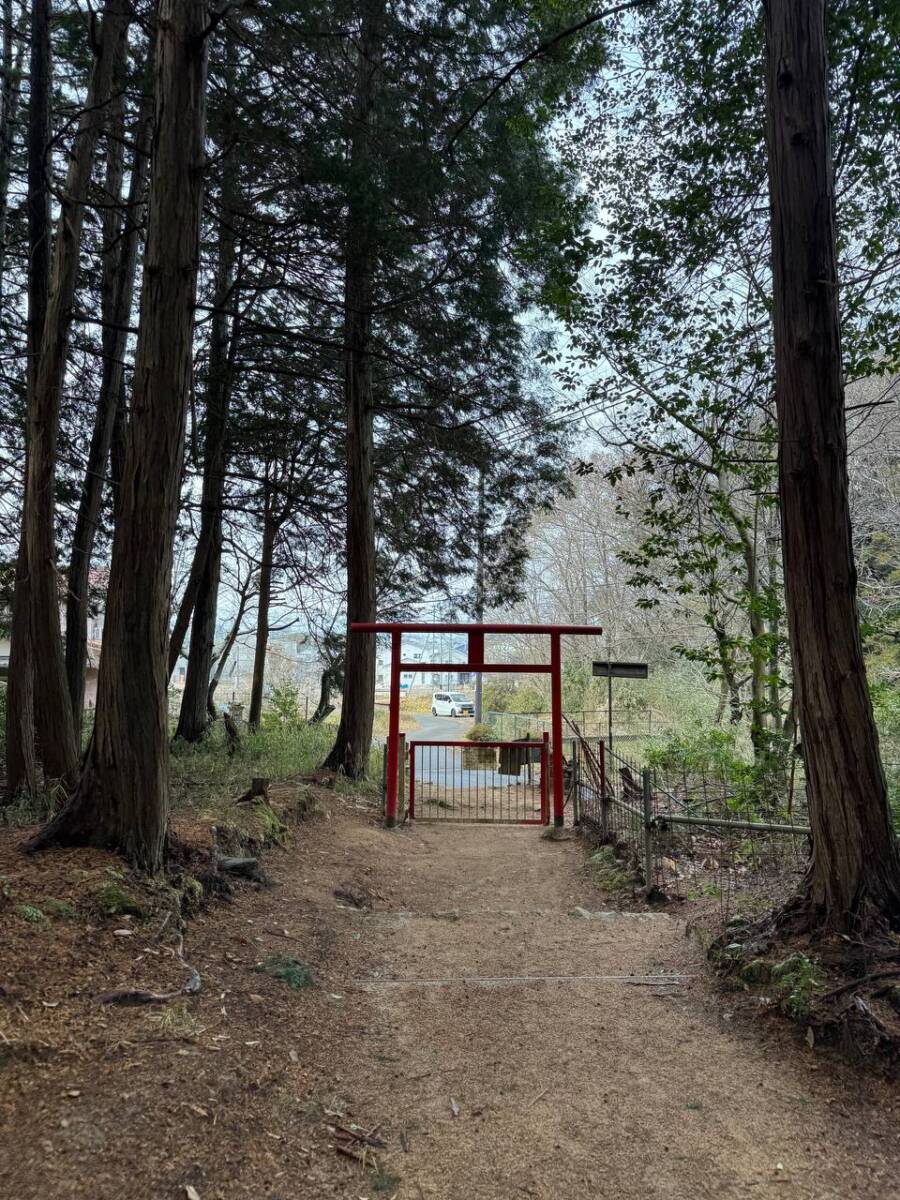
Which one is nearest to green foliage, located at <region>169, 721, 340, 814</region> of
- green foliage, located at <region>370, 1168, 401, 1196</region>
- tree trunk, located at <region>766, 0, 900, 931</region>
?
green foliage, located at <region>370, 1168, 401, 1196</region>

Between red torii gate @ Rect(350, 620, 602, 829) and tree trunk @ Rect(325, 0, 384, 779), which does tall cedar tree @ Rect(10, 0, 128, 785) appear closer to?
tree trunk @ Rect(325, 0, 384, 779)

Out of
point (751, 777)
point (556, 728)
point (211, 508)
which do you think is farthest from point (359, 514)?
point (751, 777)

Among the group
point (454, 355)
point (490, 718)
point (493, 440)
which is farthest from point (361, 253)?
point (490, 718)

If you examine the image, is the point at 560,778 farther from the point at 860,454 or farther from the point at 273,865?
the point at 860,454

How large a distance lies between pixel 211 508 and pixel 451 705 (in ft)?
77.9

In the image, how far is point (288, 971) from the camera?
4.10 metres

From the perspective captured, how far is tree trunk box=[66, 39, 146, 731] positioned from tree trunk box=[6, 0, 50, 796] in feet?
4.25

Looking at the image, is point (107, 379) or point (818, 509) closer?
point (818, 509)

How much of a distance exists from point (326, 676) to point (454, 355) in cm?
784

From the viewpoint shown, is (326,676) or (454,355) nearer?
(454,355)

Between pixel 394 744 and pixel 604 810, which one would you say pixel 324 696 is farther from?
pixel 604 810

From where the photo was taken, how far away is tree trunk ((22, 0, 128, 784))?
6.34 m

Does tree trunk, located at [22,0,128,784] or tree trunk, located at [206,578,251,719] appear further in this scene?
tree trunk, located at [206,578,251,719]

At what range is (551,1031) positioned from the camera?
3.70m
